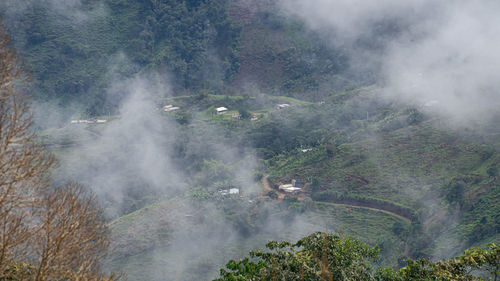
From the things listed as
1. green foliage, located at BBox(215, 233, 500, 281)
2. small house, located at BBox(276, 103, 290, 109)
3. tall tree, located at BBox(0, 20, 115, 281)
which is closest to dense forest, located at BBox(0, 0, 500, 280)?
green foliage, located at BBox(215, 233, 500, 281)

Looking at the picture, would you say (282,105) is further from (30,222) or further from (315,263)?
(30,222)

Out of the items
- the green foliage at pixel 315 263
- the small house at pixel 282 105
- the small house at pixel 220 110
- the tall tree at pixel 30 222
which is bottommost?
the small house at pixel 220 110

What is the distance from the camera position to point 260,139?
32812 millimetres

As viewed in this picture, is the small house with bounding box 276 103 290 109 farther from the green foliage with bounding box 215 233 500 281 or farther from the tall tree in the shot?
the tall tree

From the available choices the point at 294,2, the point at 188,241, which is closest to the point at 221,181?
the point at 188,241

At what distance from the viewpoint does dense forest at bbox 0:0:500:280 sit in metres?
20.5

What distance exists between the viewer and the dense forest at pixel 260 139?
809 inches

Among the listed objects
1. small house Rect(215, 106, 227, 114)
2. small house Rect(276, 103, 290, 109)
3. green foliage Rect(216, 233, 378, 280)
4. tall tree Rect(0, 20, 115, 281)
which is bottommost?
small house Rect(215, 106, 227, 114)

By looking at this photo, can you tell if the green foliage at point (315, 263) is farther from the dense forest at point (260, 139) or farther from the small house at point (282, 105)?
the small house at point (282, 105)

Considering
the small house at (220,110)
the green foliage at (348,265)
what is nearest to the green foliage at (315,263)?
the green foliage at (348,265)

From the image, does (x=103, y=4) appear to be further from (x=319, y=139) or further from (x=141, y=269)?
(x=141, y=269)

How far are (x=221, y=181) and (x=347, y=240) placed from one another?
1770cm

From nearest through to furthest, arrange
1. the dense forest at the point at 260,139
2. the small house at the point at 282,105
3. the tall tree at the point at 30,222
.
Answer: the tall tree at the point at 30,222 → the dense forest at the point at 260,139 → the small house at the point at 282,105

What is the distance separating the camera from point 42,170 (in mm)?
8852
